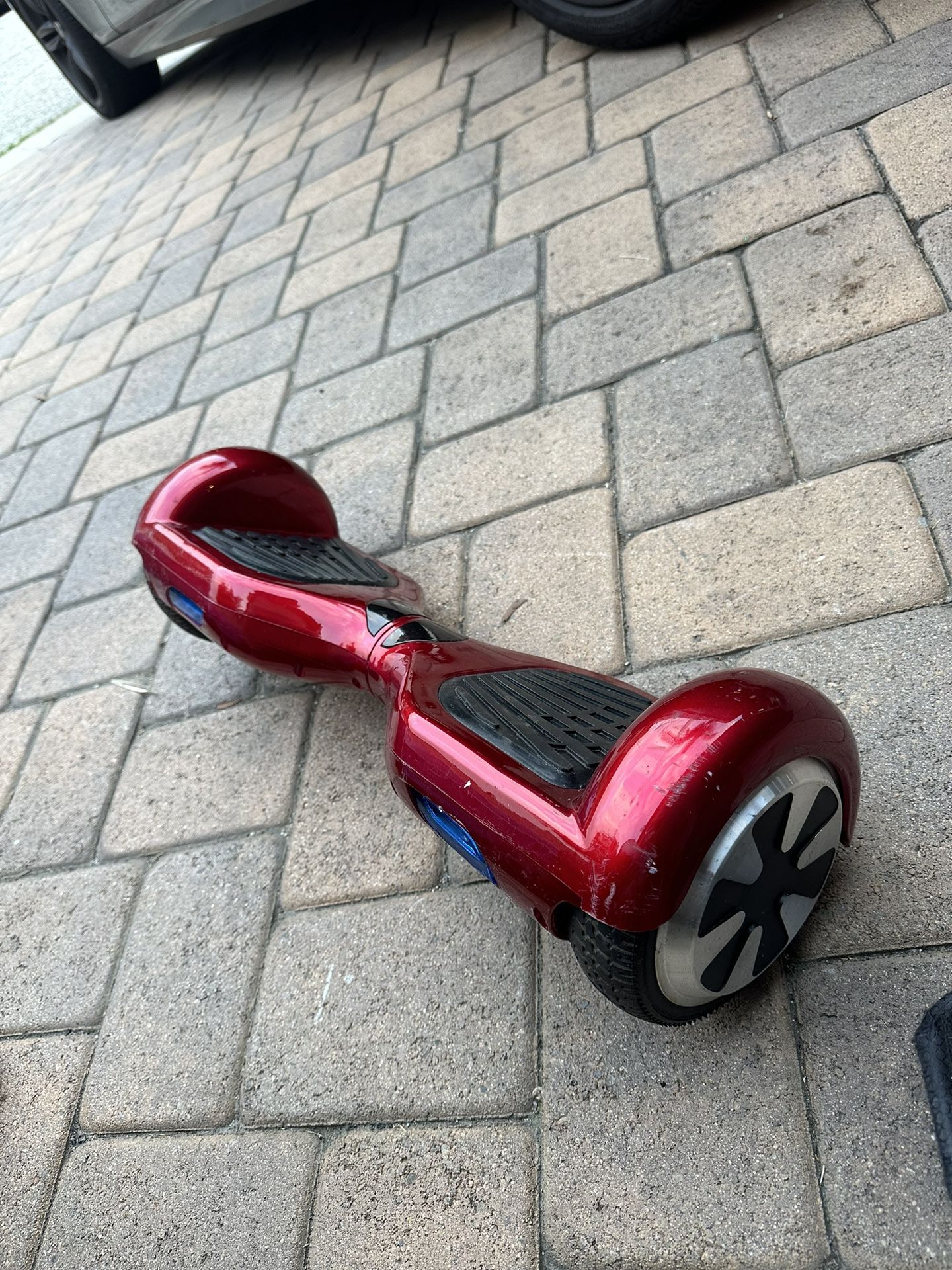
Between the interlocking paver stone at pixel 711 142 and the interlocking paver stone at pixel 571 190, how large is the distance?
72 millimetres

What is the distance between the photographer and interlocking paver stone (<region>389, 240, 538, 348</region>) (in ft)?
8.41

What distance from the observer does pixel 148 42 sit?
4.36 meters

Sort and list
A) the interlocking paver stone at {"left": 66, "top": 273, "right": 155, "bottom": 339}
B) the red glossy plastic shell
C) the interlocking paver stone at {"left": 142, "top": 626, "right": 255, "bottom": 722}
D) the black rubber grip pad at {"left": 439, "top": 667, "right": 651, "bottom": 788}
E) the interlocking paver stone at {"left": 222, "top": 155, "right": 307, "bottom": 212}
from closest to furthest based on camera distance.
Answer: the red glossy plastic shell
the black rubber grip pad at {"left": 439, "top": 667, "right": 651, "bottom": 788}
the interlocking paver stone at {"left": 142, "top": 626, "right": 255, "bottom": 722}
the interlocking paver stone at {"left": 66, "top": 273, "right": 155, "bottom": 339}
the interlocking paver stone at {"left": 222, "top": 155, "right": 307, "bottom": 212}

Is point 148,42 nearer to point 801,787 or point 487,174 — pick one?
point 487,174

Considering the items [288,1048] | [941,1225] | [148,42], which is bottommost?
[941,1225]

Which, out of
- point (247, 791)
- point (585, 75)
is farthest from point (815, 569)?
point (585, 75)

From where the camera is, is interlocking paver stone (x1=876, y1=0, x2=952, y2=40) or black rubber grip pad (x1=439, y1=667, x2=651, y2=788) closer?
black rubber grip pad (x1=439, y1=667, x2=651, y2=788)

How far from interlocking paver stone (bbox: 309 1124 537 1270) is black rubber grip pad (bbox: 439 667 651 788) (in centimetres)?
48

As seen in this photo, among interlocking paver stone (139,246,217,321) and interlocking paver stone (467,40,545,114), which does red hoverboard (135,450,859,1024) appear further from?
interlocking paver stone (467,40,545,114)

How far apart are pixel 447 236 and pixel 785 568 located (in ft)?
5.71

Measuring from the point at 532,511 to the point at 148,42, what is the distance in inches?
145

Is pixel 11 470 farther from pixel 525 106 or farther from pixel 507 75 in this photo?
pixel 507 75

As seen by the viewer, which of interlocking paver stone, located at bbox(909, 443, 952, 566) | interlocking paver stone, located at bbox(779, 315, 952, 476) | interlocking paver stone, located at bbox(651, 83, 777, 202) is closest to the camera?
interlocking paver stone, located at bbox(909, 443, 952, 566)

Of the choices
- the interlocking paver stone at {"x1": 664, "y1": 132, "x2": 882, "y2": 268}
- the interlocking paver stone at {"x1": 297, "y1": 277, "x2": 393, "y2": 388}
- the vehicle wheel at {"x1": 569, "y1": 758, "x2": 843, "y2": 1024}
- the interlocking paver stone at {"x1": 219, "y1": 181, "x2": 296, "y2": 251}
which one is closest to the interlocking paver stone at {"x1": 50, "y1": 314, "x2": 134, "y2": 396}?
the interlocking paver stone at {"x1": 219, "y1": 181, "x2": 296, "y2": 251}
